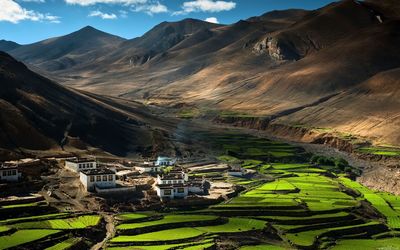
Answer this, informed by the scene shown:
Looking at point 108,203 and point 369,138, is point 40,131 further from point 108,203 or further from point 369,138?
point 369,138

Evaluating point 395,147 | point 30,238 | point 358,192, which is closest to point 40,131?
point 30,238

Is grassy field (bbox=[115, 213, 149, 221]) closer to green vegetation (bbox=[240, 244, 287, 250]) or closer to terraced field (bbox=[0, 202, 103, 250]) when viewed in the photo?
terraced field (bbox=[0, 202, 103, 250])

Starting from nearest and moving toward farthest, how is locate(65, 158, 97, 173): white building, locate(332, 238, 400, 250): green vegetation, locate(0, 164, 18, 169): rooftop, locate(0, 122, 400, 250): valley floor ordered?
locate(0, 122, 400, 250): valley floor
locate(332, 238, 400, 250): green vegetation
locate(0, 164, 18, 169): rooftop
locate(65, 158, 97, 173): white building

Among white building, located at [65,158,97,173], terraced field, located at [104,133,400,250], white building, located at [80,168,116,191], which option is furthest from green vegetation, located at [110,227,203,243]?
white building, located at [65,158,97,173]

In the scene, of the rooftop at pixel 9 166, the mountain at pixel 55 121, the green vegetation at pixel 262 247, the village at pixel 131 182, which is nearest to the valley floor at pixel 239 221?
the green vegetation at pixel 262 247

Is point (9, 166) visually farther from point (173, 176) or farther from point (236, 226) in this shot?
point (236, 226)
